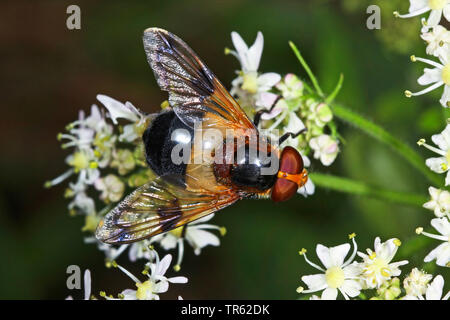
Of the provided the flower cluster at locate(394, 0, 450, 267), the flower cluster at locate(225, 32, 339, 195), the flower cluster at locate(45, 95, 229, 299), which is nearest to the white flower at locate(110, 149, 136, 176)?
the flower cluster at locate(45, 95, 229, 299)

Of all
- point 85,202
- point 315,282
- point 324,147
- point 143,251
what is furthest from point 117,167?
point 315,282

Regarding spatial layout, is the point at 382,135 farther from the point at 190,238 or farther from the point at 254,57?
the point at 190,238

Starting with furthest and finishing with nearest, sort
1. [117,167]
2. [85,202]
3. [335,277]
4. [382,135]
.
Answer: [85,202] → [117,167] → [382,135] → [335,277]

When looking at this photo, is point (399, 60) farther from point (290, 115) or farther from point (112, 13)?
point (112, 13)

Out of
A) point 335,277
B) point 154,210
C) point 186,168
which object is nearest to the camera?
point 154,210

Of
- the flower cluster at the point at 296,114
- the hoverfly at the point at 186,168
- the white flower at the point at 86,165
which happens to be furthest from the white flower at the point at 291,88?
the white flower at the point at 86,165

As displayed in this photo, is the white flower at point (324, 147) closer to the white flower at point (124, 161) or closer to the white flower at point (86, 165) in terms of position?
the white flower at point (124, 161)

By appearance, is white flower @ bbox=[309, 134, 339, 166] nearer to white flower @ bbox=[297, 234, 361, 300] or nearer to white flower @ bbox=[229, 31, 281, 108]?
white flower @ bbox=[229, 31, 281, 108]
